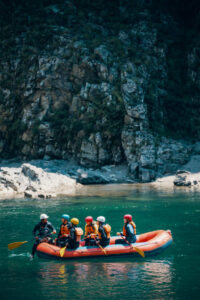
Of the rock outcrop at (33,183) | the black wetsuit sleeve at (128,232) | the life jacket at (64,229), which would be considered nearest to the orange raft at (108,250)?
the black wetsuit sleeve at (128,232)

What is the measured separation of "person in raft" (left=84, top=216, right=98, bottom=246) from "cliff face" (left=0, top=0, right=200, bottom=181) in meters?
28.1

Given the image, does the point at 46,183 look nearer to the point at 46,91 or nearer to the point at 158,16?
the point at 46,91

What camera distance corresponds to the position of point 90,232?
12.8m

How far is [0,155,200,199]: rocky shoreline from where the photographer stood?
31.7m

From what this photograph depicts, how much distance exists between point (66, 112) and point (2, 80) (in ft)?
41.0

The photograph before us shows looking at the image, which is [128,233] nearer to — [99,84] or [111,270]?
[111,270]

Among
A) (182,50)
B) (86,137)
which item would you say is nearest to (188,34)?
(182,50)

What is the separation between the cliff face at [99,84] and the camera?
4447cm

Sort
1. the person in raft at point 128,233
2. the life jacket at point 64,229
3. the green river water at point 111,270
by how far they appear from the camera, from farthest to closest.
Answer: the person in raft at point 128,233 < the life jacket at point 64,229 < the green river water at point 111,270

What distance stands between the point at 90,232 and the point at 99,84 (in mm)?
36900

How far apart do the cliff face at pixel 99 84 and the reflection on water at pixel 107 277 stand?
29531 millimetres

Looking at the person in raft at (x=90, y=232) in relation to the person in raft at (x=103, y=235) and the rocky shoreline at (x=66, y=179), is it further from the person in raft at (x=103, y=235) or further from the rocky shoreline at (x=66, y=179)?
the rocky shoreline at (x=66, y=179)

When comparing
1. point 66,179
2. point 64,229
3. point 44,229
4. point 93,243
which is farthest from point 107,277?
point 66,179

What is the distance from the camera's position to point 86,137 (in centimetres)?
4575
